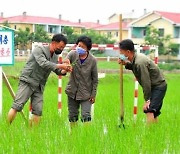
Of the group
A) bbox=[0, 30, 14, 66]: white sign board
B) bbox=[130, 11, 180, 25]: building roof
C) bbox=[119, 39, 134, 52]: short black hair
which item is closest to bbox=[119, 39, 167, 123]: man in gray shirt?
bbox=[119, 39, 134, 52]: short black hair

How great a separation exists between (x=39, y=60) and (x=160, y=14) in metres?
32.6

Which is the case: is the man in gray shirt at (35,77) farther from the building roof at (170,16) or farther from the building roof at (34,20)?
the building roof at (34,20)

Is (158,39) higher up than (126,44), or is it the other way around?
(158,39)

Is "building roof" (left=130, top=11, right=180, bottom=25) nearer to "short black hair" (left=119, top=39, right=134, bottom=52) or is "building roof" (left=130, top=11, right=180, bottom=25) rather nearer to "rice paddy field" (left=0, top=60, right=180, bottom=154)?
"rice paddy field" (left=0, top=60, right=180, bottom=154)

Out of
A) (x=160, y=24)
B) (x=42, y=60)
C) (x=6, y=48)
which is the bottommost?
(x=42, y=60)

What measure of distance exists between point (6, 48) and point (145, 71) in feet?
7.28

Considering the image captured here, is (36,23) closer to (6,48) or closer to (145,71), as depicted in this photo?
(6,48)

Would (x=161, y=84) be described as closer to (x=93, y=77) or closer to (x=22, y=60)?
(x=93, y=77)

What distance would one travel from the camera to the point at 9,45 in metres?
6.87

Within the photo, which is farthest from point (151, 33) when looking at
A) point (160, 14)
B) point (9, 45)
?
point (9, 45)

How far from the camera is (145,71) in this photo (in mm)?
5730

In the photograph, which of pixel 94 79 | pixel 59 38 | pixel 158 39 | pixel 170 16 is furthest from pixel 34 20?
pixel 59 38

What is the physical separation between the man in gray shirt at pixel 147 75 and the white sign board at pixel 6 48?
1.86 meters

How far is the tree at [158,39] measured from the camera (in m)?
33.8
